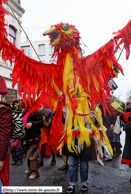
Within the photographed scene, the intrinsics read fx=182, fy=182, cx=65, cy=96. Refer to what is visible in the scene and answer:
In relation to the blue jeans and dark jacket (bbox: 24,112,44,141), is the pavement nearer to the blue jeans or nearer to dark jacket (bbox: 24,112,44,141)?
the blue jeans

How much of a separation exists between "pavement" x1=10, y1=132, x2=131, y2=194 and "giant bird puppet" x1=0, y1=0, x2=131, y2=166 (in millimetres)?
610

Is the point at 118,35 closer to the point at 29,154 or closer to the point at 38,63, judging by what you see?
the point at 38,63

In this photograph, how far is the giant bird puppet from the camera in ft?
8.46

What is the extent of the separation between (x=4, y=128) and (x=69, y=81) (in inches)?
47.5

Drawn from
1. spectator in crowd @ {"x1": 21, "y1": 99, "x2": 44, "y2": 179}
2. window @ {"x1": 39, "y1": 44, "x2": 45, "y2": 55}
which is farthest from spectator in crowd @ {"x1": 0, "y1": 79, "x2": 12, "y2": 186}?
window @ {"x1": 39, "y1": 44, "x2": 45, "y2": 55}

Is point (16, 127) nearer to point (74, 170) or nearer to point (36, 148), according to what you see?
point (74, 170)

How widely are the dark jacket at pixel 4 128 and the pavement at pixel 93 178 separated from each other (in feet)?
4.49

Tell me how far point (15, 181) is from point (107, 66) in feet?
8.23

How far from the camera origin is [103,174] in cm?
350

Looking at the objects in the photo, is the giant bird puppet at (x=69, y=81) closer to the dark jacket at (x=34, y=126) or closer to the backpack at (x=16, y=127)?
the dark jacket at (x=34, y=126)

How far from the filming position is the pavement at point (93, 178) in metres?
2.83

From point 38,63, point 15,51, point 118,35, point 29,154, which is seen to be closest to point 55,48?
point 38,63

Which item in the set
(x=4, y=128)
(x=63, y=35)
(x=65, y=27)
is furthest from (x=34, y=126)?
(x=65, y=27)

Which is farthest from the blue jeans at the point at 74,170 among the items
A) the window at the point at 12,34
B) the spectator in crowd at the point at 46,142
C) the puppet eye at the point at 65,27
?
the window at the point at 12,34
